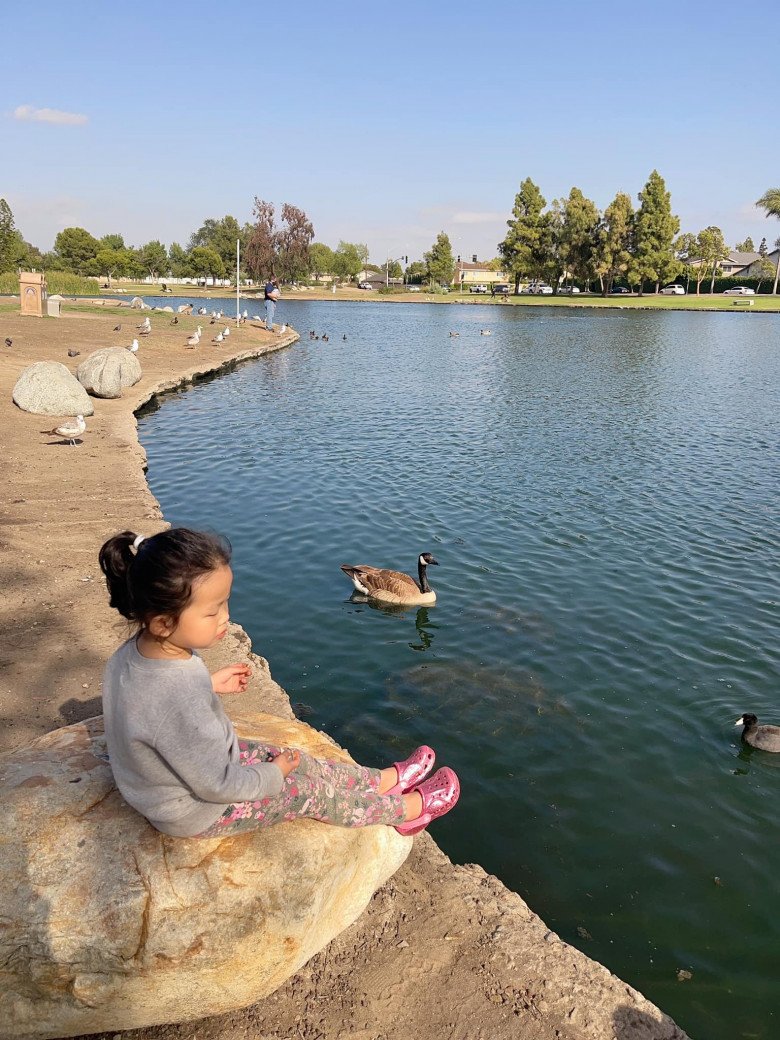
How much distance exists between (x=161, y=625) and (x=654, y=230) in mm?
112766

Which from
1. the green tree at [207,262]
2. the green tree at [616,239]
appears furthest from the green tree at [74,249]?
the green tree at [616,239]

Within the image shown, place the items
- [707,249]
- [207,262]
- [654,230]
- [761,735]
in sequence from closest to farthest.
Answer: [761,735] < [654,230] < [707,249] < [207,262]

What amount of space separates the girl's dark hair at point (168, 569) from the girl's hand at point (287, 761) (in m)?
0.99

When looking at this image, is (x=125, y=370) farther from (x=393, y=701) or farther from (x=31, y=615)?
(x=393, y=701)

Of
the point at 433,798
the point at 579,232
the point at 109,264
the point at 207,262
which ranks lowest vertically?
the point at 433,798

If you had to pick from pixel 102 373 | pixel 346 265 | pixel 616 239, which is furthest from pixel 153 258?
pixel 102 373

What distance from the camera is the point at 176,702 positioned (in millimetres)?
3314

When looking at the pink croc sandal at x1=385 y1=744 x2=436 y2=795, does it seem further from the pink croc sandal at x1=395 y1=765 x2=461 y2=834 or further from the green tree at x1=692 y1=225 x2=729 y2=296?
the green tree at x1=692 y1=225 x2=729 y2=296

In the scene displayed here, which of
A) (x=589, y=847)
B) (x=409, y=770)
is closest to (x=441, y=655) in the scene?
(x=589, y=847)

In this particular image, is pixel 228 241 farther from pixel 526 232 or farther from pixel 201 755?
pixel 201 755

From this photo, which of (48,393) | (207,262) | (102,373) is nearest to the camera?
(48,393)

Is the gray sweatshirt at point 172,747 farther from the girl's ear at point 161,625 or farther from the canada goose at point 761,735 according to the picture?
the canada goose at point 761,735

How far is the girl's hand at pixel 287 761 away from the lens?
12.2 feet

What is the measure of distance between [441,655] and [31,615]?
5.02m
